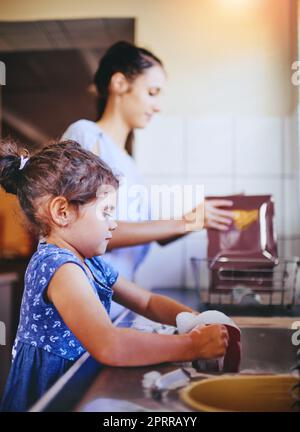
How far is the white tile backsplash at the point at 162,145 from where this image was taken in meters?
1.28

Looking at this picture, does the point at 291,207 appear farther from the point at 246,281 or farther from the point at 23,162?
the point at 23,162

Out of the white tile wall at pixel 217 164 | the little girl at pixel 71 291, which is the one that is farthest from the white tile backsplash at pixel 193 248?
the little girl at pixel 71 291

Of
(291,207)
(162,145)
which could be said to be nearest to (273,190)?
(291,207)

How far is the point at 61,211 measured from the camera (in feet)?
3.68

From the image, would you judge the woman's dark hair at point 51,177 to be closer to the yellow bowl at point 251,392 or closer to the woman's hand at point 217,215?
the woman's hand at point 217,215

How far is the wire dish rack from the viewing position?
4.09ft

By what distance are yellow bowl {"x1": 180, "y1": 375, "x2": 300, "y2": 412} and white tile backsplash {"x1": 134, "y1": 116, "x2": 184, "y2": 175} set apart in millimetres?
521

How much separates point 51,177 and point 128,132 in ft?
0.89

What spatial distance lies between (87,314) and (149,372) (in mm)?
170

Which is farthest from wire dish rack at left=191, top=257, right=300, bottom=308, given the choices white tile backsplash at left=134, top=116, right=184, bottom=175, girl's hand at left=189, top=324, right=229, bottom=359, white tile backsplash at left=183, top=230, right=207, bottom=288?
white tile backsplash at left=134, top=116, right=184, bottom=175

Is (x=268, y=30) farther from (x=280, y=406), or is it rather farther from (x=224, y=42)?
(x=280, y=406)
